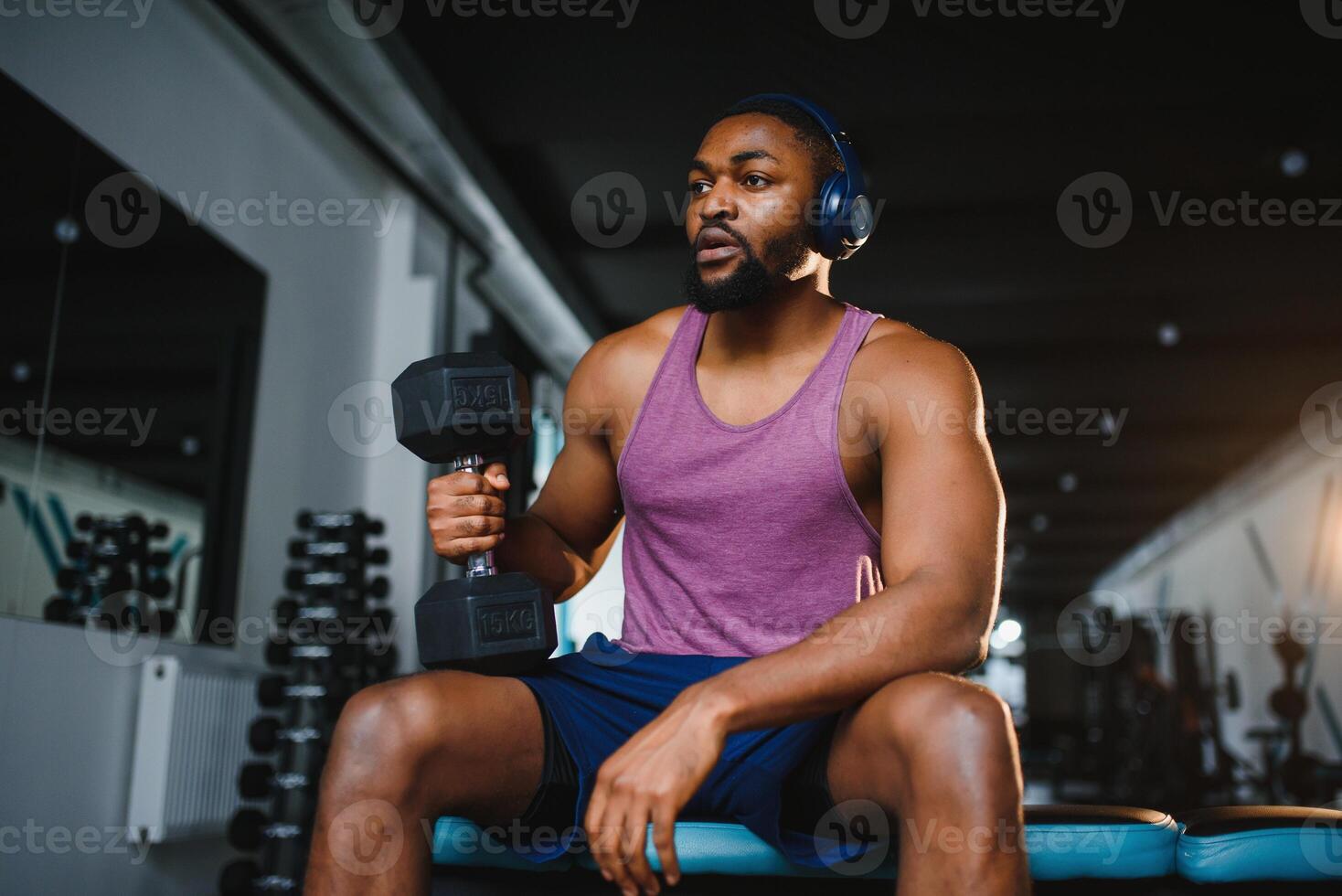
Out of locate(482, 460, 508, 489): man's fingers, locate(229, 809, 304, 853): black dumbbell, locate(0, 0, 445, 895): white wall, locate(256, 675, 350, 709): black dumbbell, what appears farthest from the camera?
locate(256, 675, 350, 709): black dumbbell

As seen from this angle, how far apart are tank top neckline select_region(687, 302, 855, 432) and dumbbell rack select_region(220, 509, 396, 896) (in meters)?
1.90

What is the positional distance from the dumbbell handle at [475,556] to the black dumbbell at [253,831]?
1.94 m

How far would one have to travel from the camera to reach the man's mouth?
57.1 inches

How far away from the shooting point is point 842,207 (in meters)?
1.47

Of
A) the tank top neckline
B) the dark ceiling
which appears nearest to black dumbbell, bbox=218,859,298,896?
the tank top neckline

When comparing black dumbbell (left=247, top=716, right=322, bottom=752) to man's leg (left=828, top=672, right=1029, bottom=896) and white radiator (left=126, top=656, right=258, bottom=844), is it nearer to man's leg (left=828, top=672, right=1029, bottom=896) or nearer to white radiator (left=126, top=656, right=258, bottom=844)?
white radiator (left=126, top=656, right=258, bottom=844)

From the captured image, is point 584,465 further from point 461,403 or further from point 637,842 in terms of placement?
point 637,842

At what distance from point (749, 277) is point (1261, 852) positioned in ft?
2.95

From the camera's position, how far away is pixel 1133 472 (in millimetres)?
10531

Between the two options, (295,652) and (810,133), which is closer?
(810,133)

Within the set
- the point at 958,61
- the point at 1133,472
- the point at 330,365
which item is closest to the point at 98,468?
the point at 330,365

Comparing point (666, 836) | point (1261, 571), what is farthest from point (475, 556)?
point (1261, 571)

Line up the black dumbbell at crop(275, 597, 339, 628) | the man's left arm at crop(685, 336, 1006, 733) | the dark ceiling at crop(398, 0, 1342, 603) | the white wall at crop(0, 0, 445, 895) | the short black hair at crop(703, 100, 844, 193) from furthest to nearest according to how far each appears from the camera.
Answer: the dark ceiling at crop(398, 0, 1342, 603), the black dumbbell at crop(275, 597, 339, 628), the white wall at crop(0, 0, 445, 895), the short black hair at crop(703, 100, 844, 193), the man's left arm at crop(685, 336, 1006, 733)

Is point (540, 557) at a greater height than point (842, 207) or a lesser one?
lesser
